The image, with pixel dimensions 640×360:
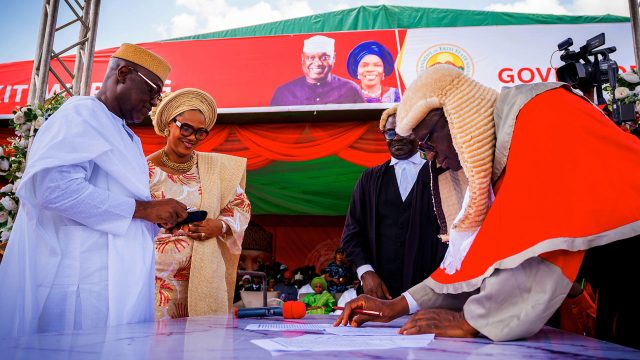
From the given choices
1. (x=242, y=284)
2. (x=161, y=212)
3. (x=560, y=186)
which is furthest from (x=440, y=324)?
(x=242, y=284)

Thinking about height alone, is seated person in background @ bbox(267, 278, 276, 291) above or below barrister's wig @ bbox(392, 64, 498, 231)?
below

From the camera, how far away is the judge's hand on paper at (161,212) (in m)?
1.88

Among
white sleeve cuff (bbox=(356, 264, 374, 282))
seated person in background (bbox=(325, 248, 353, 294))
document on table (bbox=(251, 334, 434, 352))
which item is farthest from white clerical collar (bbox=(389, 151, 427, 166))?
seated person in background (bbox=(325, 248, 353, 294))

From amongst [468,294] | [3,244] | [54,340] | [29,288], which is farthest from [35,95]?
[468,294]

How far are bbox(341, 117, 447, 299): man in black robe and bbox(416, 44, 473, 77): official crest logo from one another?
8.66ft

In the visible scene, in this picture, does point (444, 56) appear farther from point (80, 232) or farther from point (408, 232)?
point (80, 232)

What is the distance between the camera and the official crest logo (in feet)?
17.6

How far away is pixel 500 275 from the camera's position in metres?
1.06

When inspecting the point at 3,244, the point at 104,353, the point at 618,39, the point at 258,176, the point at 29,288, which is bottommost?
the point at 104,353

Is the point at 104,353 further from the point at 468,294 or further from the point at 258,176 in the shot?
the point at 258,176

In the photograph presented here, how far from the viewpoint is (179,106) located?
268cm

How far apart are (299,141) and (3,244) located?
333 centimetres

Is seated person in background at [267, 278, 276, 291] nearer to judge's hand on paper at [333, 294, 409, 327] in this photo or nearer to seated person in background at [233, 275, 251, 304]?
seated person in background at [233, 275, 251, 304]

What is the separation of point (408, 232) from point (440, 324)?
1.64 metres
